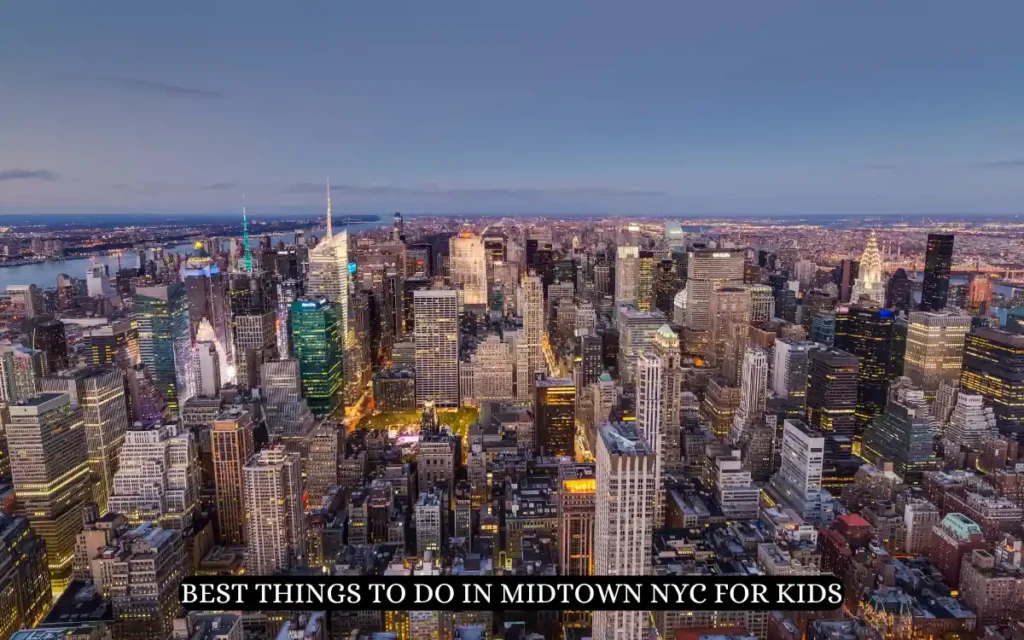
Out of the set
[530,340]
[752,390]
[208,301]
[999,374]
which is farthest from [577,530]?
[208,301]

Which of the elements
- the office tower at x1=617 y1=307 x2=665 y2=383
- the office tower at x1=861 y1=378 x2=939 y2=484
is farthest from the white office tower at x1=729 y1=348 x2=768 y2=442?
the office tower at x1=617 y1=307 x2=665 y2=383

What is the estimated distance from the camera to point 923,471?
41.8 ft

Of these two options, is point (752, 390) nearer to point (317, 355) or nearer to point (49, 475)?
point (317, 355)

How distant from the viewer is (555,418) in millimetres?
14672

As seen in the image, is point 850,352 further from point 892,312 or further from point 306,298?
point 306,298

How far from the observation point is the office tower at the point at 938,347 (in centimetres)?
1627

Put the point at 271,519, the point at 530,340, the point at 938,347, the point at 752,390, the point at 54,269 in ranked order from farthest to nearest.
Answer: the point at 530,340 < the point at 938,347 < the point at 752,390 < the point at 54,269 < the point at 271,519

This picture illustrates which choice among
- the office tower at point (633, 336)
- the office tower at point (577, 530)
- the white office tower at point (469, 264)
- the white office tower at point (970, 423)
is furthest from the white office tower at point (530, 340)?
the white office tower at point (970, 423)

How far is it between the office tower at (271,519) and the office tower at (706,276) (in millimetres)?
16378

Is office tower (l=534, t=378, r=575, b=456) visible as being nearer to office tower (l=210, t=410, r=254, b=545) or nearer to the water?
office tower (l=210, t=410, r=254, b=545)

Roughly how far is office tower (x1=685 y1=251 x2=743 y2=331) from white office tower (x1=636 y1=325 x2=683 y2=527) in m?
9.79

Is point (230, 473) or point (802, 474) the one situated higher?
point (230, 473)

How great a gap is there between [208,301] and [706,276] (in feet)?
55.4

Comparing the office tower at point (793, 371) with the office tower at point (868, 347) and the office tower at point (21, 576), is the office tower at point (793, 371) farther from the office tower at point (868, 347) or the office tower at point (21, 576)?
the office tower at point (21, 576)
